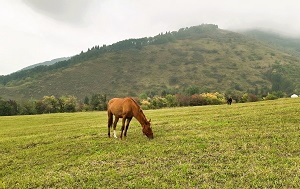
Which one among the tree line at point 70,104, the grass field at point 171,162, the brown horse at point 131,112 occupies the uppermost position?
the brown horse at point 131,112

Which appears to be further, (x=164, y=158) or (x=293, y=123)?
(x=293, y=123)

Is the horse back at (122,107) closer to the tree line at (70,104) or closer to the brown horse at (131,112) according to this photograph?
the brown horse at (131,112)

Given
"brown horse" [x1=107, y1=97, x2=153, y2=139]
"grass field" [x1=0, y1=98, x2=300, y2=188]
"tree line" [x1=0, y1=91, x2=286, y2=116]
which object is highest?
"brown horse" [x1=107, y1=97, x2=153, y2=139]

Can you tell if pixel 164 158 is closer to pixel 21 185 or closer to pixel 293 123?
pixel 21 185

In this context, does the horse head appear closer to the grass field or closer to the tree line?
the grass field

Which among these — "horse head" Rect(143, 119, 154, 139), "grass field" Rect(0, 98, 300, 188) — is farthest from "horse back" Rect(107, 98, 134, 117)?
"grass field" Rect(0, 98, 300, 188)

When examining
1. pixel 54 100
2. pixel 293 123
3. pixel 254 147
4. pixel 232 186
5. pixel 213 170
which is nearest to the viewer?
pixel 232 186

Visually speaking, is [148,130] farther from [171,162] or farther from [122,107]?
[171,162]

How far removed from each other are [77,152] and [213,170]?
928 centimetres

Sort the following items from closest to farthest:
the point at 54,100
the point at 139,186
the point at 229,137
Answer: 1. the point at 139,186
2. the point at 229,137
3. the point at 54,100

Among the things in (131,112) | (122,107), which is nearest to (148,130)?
Answer: (131,112)

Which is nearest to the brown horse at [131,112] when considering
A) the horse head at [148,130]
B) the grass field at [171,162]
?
the horse head at [148,130]

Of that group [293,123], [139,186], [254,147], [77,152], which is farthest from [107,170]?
[293,123]

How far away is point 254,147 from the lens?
43.2 ft
